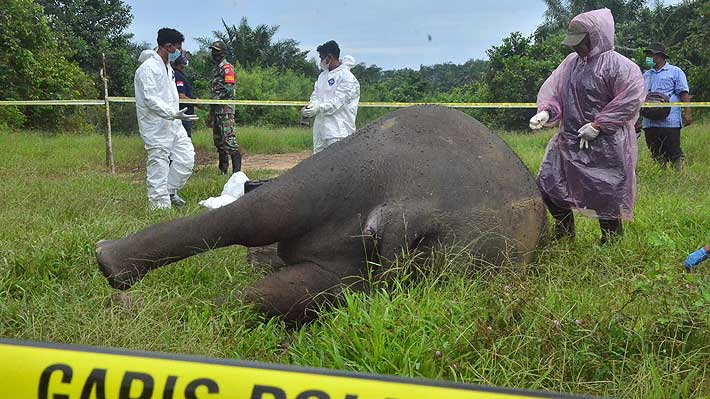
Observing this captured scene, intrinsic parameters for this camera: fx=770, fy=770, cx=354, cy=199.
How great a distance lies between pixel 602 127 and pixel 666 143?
4554 millimetres

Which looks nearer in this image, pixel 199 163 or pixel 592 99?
pixel 592 99

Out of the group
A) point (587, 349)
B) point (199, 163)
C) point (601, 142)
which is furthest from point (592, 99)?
point (199, 163)

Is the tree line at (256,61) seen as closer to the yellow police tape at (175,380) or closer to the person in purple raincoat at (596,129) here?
→ the person in purple raincoat at (596,129)

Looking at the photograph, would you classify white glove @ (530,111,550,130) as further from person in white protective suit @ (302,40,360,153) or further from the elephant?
person in white protective suit @ (302,40,360,153)

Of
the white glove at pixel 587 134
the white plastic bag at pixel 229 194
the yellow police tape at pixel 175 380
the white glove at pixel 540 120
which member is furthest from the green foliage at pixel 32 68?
the yellow police tape at pixel 175 380

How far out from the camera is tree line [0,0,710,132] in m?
16.2

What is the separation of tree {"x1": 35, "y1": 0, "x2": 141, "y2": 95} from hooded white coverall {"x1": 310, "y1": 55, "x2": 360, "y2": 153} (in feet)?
50.0

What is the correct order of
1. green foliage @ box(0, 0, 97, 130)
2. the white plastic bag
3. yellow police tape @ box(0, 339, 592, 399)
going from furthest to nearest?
1. green foliage @ box(0, 0, 97, 130)
2. the white plastic bag
3. yellow police tape @ box(0, 339, 592, 399)

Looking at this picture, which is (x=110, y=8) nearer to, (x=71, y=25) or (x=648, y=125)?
(x=71, y=25)

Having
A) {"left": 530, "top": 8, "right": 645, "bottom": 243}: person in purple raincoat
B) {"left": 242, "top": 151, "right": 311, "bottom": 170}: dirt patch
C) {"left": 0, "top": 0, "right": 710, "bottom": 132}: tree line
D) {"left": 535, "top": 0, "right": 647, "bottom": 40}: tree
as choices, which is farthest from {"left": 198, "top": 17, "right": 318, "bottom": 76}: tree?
{"left": 530, "top": 8, "right": 645, "bottom": 243}: person in purple raincoat

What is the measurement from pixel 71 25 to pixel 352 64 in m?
17.3

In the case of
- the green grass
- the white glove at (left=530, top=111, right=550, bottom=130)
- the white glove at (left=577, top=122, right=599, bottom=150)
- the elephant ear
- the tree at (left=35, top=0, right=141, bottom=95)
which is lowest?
the green grass

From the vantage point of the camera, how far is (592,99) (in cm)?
461

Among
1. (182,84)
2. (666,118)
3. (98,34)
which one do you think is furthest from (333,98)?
(98,34)
